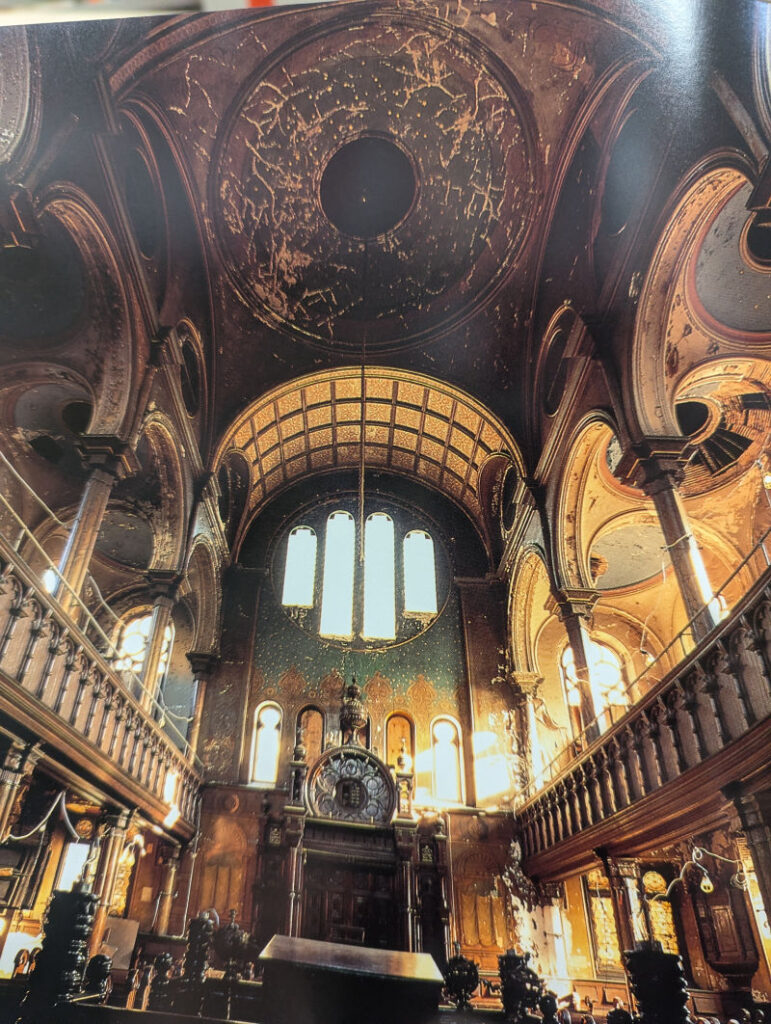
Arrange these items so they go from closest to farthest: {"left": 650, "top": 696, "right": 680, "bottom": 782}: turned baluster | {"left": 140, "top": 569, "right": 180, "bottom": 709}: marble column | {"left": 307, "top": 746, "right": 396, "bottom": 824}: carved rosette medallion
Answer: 1. {"left": 650, "top": 696, "right": 680, "bottom": 782}: turned baluster
2. {"left": 140, "top": 569, "right": 180, "bottom": 709}: marble column
3. {"left": 307, "top": 746, "right": 396, "bottom": 824}: carved rosette medallion

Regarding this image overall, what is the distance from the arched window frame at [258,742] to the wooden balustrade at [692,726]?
6959mm

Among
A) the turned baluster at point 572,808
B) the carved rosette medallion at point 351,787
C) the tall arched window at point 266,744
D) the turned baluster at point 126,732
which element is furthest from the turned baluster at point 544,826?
the turned baluster at point 126,732

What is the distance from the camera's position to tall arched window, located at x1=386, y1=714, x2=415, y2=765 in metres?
14.3

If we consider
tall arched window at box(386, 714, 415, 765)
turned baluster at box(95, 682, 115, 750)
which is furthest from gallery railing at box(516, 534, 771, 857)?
turned baluster at box(95, 682, 115, 750)

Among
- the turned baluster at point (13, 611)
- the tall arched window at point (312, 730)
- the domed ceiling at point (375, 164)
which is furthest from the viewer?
the tall arched window at point (312, 730)

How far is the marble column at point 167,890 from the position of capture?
1153 cm

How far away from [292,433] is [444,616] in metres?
6.53

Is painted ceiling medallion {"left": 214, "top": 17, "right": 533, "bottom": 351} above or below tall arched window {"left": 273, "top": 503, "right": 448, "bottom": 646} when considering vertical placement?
above

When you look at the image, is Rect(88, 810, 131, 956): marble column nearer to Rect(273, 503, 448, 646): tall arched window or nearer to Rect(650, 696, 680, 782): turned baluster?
Rect(273, 503, 448, 646): tall arched window

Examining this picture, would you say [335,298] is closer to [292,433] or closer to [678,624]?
[292,433]

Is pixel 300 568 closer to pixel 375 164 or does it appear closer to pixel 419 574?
pixel 419 574

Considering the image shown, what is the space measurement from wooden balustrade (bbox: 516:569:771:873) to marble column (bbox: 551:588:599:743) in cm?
131

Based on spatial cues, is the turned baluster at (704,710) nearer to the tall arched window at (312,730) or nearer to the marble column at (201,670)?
the tall arched window at (312,730)

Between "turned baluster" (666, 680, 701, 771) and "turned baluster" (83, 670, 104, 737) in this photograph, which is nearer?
"turned baluster" (666, 680, 701, 771)
